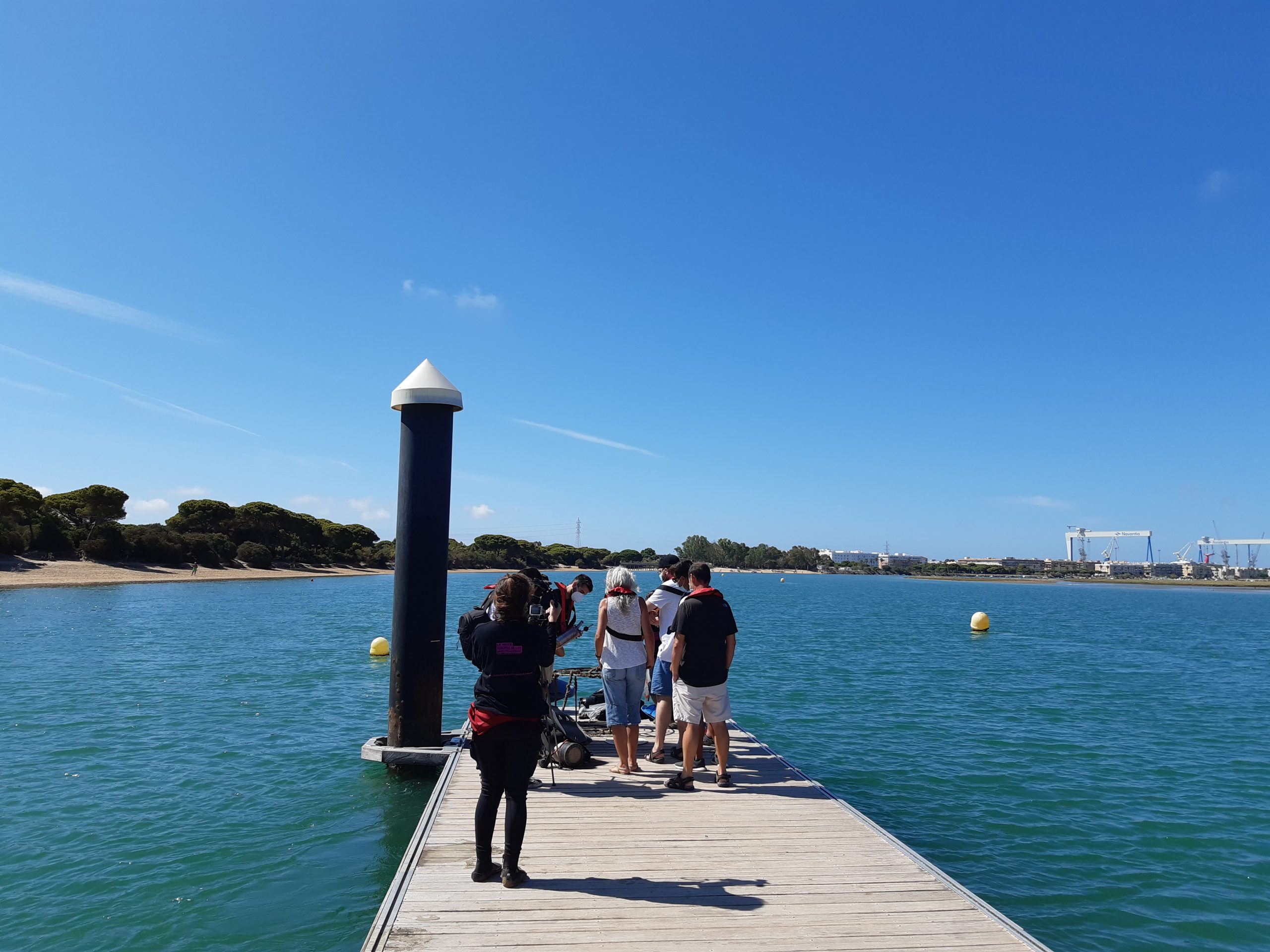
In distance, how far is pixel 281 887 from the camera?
705 cm

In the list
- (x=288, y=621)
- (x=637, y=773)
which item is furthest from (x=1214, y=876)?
(x=288, y=621)

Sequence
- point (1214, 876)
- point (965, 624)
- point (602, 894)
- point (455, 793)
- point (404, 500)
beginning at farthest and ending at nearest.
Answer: point (965, 624)
point (404, 500)
point (1214, 876)
point (455, 793)
point (602, 894)

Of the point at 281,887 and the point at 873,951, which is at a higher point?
the point at 873,951

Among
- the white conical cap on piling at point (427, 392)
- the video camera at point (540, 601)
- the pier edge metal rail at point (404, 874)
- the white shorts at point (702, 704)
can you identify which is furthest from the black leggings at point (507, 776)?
the white conical cap on piling at point (427, 392)

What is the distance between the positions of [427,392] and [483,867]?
5.43 meters

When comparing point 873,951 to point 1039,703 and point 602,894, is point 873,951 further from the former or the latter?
point 1039,703

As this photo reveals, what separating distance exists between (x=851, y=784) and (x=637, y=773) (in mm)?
4577

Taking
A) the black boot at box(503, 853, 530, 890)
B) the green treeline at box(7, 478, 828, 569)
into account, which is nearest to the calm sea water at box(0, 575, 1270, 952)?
the black boot at box(503, 853, 530, 890)

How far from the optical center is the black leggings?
481cm

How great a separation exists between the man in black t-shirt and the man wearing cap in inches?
32.8

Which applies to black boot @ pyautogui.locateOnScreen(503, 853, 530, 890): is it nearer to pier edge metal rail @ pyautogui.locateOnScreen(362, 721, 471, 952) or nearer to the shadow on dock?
the shadow on dock

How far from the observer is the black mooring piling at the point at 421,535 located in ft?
29.2

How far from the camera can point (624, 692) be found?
7.31m

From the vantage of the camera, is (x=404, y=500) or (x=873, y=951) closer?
(x=873, y=951)
